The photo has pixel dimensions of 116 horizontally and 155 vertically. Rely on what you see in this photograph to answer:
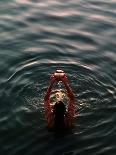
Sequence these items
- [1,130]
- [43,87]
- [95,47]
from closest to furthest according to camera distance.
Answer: [1,130]
[43,87]
[95,47]

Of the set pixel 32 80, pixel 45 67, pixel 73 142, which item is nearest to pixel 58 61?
pixel 45 67

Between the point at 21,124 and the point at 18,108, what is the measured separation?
866 mm

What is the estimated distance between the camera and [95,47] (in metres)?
18.3

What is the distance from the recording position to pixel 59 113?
37.0 ft

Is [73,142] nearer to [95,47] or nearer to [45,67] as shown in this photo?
[45,67]

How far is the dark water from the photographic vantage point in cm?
1246

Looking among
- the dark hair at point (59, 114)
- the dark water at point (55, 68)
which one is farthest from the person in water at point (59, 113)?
the dark water at point (55, 68)

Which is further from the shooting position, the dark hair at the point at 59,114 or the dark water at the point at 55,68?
the dark water at the point at 55,68

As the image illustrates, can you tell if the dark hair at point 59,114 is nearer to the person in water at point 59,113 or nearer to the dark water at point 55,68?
the person in water at point 59,113

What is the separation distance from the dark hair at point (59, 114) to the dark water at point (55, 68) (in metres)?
0.70

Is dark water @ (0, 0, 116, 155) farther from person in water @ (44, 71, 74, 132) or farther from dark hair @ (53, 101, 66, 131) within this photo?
dark hair @ (53, 101, 66, 131)

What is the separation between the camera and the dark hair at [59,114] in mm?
11141

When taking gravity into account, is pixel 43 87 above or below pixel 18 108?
above

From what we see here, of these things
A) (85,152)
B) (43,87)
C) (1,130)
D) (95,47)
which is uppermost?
(95,47)
